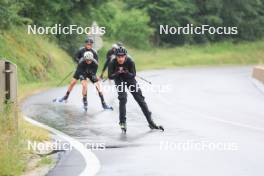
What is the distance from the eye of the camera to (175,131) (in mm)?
13547

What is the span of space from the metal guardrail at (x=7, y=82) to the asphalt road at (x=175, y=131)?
4.96 feet

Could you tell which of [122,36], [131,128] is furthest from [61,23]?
[131,128]

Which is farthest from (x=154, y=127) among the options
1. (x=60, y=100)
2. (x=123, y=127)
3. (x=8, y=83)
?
(x=60, y=100)

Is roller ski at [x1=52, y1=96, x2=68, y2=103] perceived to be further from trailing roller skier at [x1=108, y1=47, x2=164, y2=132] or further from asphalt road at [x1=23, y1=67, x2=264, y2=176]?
trailing roller skier at [x1=108, y1=47, x2=164, y2=132]

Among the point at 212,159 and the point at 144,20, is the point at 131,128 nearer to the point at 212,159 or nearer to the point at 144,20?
the point at 212,159

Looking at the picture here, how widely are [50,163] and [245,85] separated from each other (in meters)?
19.3

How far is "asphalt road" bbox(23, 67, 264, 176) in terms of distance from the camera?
31.3 ft

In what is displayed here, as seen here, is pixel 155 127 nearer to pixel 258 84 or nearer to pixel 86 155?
pixel 86 155

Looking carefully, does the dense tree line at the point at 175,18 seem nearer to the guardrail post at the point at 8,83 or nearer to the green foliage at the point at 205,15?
the green foliage at the point at 205,15

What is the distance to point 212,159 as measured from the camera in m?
9.97

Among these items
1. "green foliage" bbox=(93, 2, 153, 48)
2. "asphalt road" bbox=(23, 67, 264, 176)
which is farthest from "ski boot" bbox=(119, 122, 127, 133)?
"green foliage" bbox=(93, 2, 153, 48)

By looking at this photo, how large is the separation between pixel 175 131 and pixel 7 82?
416cm

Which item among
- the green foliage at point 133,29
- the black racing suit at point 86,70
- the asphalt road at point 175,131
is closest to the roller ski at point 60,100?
the asphalt road at point 175,131

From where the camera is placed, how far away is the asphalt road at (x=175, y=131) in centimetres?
953
